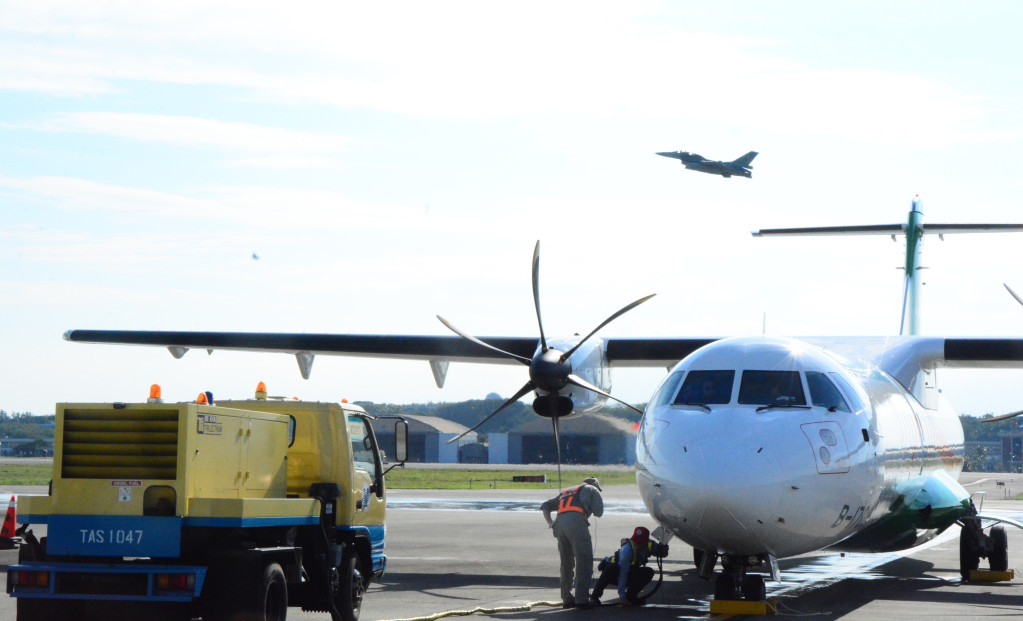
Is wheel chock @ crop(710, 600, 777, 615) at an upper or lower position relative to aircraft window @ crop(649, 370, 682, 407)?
lower

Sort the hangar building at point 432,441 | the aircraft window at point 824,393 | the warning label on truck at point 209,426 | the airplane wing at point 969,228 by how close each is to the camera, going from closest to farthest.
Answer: the warning label on truck at point 209,426
the aircraft window at point 824,393
the airplane wing at point 969,228
the hangar building at point 432,441

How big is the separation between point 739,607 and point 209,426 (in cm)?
512

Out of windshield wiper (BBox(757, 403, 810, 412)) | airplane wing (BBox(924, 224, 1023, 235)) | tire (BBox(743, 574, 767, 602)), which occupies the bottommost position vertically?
tire (BBox(743, 574, 767, 602))

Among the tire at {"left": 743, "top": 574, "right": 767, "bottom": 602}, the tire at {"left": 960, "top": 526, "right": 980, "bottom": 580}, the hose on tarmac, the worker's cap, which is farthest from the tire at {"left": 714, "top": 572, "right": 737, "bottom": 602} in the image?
the tire at {"left": 960, "top": 526, "right": 980, "bottom": 580}

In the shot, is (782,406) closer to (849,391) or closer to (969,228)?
(849,391)

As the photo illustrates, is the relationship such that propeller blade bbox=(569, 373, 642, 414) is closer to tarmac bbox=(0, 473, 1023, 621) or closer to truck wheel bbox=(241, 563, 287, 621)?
tarmac bbox=(0, 473, 1023, 621)

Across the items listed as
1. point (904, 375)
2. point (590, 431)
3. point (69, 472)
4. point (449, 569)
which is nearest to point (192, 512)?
point (69, 472)

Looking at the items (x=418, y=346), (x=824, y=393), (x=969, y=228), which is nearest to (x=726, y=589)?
(x=824, y=393)

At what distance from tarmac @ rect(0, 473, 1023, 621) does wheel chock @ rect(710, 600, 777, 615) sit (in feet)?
0.97

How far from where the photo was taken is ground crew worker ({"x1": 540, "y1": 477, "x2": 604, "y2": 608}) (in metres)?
12.2

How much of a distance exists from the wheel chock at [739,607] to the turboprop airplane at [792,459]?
0.12m

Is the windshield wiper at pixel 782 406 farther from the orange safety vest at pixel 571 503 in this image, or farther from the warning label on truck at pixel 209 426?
the warning label on truck at pixel 209 426

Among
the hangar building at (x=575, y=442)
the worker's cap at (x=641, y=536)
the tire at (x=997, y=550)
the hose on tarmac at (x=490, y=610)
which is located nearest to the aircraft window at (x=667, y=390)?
the worker's cap at (x=641, y=536)

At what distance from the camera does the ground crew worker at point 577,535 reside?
39.9 feet
